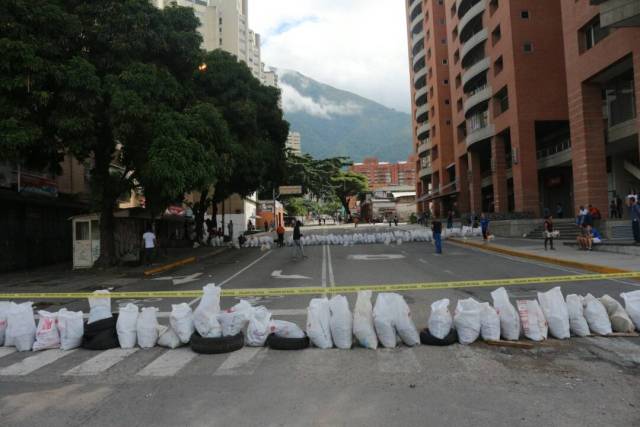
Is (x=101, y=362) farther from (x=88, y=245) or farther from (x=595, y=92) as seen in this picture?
(x=595, y=92)

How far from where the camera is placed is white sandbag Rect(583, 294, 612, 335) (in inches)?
242

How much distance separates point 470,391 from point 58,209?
23278 mm

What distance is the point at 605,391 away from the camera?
4.29m

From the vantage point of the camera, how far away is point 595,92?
A: 79.2 feet

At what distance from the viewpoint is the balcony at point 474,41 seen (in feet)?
128

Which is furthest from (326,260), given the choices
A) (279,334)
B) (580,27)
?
(580,27)

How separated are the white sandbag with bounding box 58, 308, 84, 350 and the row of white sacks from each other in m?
0.01

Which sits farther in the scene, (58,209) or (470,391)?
(58,209)

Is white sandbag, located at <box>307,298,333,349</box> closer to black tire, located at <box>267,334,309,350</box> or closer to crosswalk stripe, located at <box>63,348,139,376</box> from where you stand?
black tire, located at <box>267,334,309,350</box>

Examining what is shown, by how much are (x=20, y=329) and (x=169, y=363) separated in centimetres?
242

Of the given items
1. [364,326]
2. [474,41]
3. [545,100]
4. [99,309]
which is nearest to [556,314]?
[364,326]

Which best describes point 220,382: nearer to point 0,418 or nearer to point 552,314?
point 0,418

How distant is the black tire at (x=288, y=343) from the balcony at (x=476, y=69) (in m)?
37.7

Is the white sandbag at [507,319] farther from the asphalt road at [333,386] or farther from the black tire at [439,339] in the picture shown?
the black tire at [439,339]
